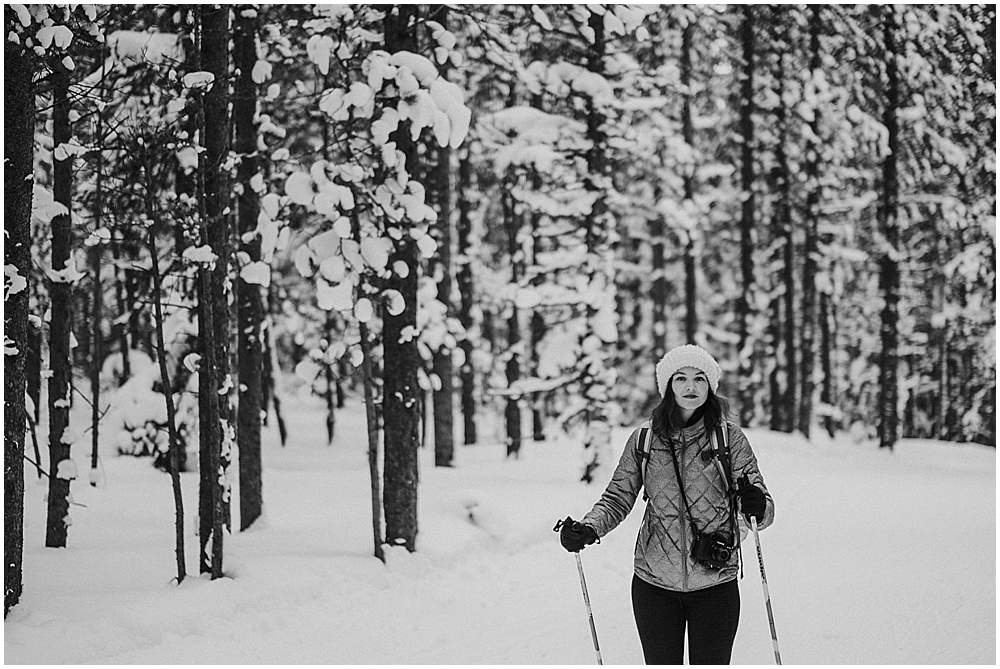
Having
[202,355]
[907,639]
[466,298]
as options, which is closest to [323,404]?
[466,298]

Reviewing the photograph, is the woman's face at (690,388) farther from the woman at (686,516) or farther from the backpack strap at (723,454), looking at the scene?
the backpack strap at (723,454)

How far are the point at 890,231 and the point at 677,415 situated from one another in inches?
748

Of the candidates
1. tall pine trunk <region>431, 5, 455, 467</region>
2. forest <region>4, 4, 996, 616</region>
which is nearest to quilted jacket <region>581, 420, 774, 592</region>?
forest <region>4, 4, 996, 616</region>

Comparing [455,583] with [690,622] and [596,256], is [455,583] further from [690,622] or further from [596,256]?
[596,256]

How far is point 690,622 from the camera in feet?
15.5

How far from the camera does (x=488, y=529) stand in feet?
36.8

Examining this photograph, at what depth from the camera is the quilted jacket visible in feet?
15.4

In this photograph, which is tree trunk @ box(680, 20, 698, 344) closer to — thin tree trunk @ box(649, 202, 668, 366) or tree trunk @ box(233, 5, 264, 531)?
thin tree trunk @ box(649, 202, 668, 366)

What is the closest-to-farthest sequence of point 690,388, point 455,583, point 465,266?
point 690,388
point 455,583
point 465,266

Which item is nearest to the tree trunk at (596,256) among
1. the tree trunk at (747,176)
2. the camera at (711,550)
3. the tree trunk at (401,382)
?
the tree trunk at (401,382)

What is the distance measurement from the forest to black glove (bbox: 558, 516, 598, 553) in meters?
4.67

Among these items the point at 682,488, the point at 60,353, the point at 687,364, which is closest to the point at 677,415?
the point at 687,364

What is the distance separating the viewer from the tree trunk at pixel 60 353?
30.9 feet

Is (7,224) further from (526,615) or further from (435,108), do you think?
(526,615)
